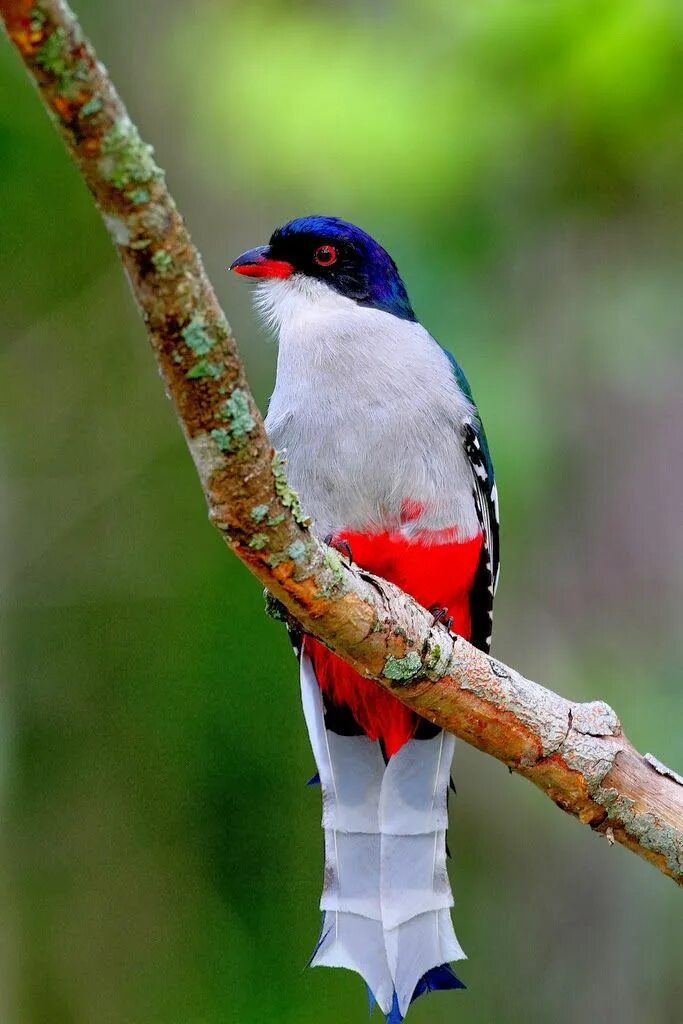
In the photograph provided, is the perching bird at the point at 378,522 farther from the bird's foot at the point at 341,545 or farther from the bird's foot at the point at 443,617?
the bird's foot at the point at 443,617

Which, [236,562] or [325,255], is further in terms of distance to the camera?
[236,562]

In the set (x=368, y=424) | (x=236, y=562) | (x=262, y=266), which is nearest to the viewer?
(x=368, y=424)

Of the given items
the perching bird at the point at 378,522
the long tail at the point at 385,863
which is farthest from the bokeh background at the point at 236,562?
the long tail at the point at 385,863

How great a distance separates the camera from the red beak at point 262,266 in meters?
3.96

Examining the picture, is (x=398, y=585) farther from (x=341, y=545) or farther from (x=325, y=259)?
(x=325, y=259)

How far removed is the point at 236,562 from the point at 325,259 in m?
1.43

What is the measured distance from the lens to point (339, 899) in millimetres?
3652

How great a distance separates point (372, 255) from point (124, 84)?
2.40 meters

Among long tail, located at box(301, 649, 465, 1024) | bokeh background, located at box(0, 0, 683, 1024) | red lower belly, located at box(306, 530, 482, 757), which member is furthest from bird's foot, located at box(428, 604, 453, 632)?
bokeh background, located at box(0, 0, 683, 1024)

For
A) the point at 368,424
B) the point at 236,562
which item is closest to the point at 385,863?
the point at 368,424

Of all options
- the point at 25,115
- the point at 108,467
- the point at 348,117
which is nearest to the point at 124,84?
the point at 25,115

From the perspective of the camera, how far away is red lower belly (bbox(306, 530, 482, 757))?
3473 millimetres

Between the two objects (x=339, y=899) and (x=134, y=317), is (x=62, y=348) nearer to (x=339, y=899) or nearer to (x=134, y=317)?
(x=134, y=317)

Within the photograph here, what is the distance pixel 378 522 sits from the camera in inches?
135
